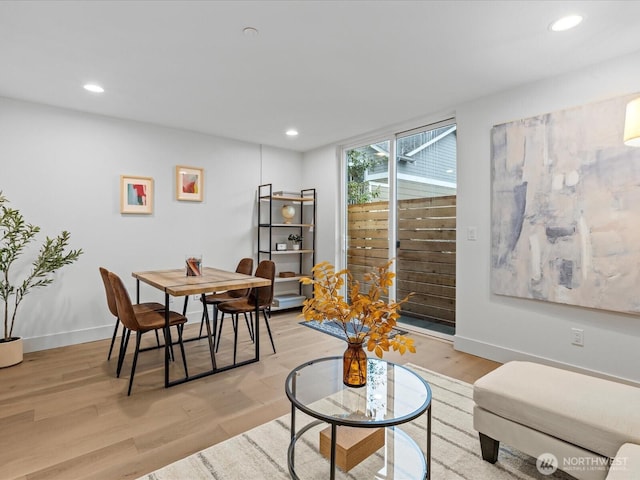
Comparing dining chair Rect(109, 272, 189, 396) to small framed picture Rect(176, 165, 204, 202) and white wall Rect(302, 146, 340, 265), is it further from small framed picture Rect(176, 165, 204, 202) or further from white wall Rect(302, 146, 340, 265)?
white wall Rect(302, 146, 340, 265)

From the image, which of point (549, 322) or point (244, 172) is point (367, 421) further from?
point (244, 172)

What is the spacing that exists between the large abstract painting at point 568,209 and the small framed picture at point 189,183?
10.9ft

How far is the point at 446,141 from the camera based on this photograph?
145 inches

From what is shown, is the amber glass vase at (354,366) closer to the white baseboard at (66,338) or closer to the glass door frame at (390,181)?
the glass door frame at (390,181)

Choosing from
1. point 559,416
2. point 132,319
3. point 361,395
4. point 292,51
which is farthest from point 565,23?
point 132,319

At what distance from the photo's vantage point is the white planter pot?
2.98 metres

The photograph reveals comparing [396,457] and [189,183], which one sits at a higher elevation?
[189,183]

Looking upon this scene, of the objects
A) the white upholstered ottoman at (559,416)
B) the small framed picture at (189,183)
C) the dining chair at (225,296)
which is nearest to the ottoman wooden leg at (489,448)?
the white upholstered ottoman at (559,416)

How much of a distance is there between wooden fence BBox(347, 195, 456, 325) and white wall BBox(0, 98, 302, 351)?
192 centimetres

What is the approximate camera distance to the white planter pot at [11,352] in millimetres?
2982

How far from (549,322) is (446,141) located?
6.57 feet

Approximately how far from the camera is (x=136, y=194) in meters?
3.95

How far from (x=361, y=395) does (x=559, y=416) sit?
32.2 inches

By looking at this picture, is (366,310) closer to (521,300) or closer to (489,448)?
(489,448)
